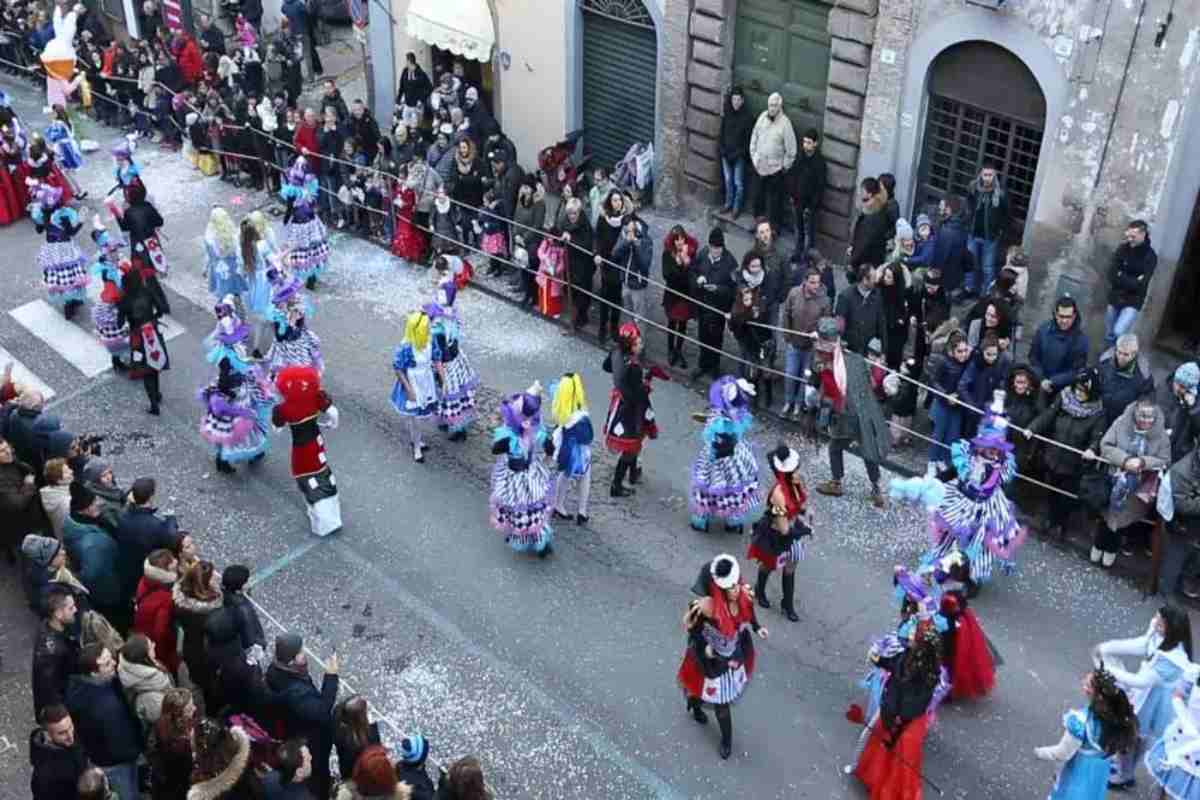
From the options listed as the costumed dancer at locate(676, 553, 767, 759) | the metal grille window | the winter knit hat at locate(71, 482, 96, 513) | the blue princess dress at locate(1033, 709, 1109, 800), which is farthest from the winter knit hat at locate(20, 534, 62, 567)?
the metal grille window

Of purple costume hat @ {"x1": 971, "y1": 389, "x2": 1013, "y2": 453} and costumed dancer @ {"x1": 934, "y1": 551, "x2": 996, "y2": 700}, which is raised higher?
purple costume hat @ {"x1": 971, "y1": 389, "x2": 1013, "y2": 453}

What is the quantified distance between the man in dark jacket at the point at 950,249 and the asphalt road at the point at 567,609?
2.49 m

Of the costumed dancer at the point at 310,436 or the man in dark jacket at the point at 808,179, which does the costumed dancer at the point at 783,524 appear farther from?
the man in dark jacket at the point at 808,179

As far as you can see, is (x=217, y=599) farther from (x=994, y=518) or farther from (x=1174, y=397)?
(x=1174, y=397)

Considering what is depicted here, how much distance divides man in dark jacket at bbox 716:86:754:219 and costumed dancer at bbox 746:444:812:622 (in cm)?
687

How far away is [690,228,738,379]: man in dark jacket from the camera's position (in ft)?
42.8

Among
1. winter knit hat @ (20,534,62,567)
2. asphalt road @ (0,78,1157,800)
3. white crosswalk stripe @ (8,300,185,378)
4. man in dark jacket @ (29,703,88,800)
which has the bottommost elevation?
white crosswalk stripe @ (8,300,185,378)

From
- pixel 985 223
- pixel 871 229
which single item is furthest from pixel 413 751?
pixel 985 223

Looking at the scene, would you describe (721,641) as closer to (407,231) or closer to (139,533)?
(139,533)

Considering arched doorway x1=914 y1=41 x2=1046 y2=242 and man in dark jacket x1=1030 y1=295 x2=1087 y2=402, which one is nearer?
man in dark jacket x1=1030 y1=295 x2=1087 y2=402

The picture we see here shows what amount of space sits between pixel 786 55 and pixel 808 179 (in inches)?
59.6

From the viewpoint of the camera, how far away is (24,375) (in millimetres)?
14008

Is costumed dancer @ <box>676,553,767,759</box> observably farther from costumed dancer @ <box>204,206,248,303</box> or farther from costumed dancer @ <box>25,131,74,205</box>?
costumed dancer @ <box>25,131,74,205</box>

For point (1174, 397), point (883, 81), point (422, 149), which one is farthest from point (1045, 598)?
point (422, 149)
